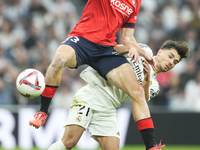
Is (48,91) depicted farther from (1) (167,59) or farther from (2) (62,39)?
(2) (62,39)

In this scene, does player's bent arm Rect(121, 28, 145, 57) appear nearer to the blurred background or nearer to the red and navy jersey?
the red and navy jersey

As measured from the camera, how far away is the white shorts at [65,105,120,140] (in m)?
5.06

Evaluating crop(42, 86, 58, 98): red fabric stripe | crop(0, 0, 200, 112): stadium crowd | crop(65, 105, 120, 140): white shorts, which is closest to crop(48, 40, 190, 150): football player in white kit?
crop(65, 105, 120, 140): white shorts

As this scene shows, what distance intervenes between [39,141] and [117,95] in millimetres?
3459

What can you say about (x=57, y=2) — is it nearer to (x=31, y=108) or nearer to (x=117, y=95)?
(x=31, y=108)

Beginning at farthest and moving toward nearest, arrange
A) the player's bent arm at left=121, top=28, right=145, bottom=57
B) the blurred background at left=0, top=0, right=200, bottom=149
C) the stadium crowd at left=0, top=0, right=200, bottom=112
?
the stadium crowd at left=0, top=0, right=200, bottom=112 → the blurred background at left=0, top=0, right=200, bottom=149 → the player's bent arm at left=121, top=28, right=145, bottom=57

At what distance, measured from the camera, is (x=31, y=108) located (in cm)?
821

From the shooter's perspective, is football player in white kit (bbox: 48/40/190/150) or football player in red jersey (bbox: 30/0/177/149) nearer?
football player in red jersey (bbox: 30/0/177/149)

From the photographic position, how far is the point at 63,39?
10.2 meters

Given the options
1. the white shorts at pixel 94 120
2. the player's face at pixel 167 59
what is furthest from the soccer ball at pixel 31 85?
the player's face at pixel 167 59

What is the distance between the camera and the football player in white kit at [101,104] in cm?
502

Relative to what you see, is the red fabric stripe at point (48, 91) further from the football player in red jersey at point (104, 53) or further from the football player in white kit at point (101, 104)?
the football player in white kit at point (101, 104)

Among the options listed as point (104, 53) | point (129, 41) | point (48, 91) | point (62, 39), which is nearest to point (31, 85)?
point (48, 91)

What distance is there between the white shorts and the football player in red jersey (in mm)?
523
